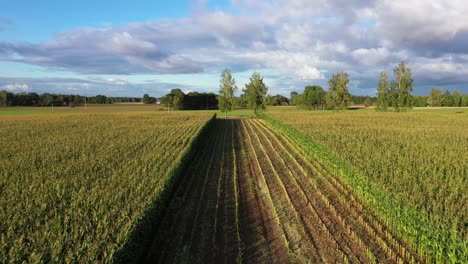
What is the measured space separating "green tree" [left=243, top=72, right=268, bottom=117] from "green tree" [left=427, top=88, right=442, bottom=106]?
366 feet

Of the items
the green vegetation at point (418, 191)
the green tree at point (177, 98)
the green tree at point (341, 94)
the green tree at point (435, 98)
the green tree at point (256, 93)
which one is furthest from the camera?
the green tree at point (435, 98)

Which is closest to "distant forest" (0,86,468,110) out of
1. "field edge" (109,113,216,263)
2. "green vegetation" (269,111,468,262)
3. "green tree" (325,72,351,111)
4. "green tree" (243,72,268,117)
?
"green tree" (325,72,351,111)

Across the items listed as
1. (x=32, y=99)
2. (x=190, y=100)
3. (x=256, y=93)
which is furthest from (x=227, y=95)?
(x=32, y=99)

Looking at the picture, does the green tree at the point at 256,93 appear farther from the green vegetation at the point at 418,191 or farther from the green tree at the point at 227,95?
the green vegetation at the point at 418,191

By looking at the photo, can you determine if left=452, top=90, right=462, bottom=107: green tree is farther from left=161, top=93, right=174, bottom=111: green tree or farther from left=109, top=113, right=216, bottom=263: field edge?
left=109, top=113, right=216, bottom=263: field edge

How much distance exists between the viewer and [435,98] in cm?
14088

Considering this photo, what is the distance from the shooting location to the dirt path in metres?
8.05

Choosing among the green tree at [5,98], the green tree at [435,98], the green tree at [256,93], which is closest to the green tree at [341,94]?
the green tree at [256,93]

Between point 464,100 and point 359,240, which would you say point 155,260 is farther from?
point 464,100

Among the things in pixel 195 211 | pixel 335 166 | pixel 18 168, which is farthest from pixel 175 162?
pixel 335 166

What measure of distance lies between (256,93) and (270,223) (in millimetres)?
59718

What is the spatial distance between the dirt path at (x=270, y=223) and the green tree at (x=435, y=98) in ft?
500

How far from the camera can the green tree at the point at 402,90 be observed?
A: 7744cm

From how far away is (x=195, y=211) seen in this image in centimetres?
1116
